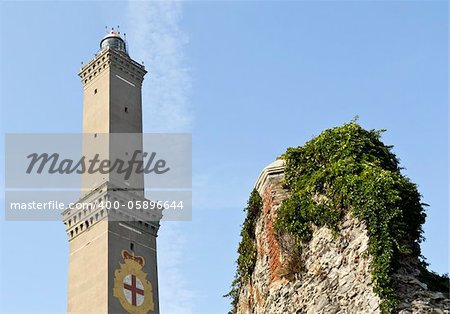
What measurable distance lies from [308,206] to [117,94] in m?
41.3

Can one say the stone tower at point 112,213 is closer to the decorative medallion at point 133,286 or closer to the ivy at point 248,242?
the decorative medallion at point 133,286

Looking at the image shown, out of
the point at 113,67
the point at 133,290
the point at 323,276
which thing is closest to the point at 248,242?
the point at 323,276

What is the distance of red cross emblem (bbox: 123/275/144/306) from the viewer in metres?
45.7

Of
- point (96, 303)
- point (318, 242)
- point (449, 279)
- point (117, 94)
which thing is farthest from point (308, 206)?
point (117, 94)

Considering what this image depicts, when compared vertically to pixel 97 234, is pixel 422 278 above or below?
below

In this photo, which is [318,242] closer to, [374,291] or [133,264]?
[374,291]

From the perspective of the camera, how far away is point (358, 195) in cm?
1186

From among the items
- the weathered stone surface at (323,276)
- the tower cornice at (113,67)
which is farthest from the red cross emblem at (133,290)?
the weathered stone surface at (323,276)

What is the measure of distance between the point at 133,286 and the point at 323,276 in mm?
35821

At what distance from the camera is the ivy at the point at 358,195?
11242 mm

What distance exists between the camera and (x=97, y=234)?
46.7 m

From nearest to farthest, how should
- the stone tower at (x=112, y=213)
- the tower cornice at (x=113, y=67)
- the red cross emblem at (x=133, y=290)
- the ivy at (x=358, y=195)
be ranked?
the ivy at (x=358, y=195) → the stone tower at (x=112, y=213) → the red cross emblem at (x=133, y=290) → the tower cornice at (x=113, y=67)

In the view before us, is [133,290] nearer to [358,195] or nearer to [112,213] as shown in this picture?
[112,213]

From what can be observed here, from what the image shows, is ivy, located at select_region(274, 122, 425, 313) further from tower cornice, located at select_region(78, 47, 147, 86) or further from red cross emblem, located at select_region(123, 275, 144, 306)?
tower cornice, located at select_region(78, 47, 147, 86)
